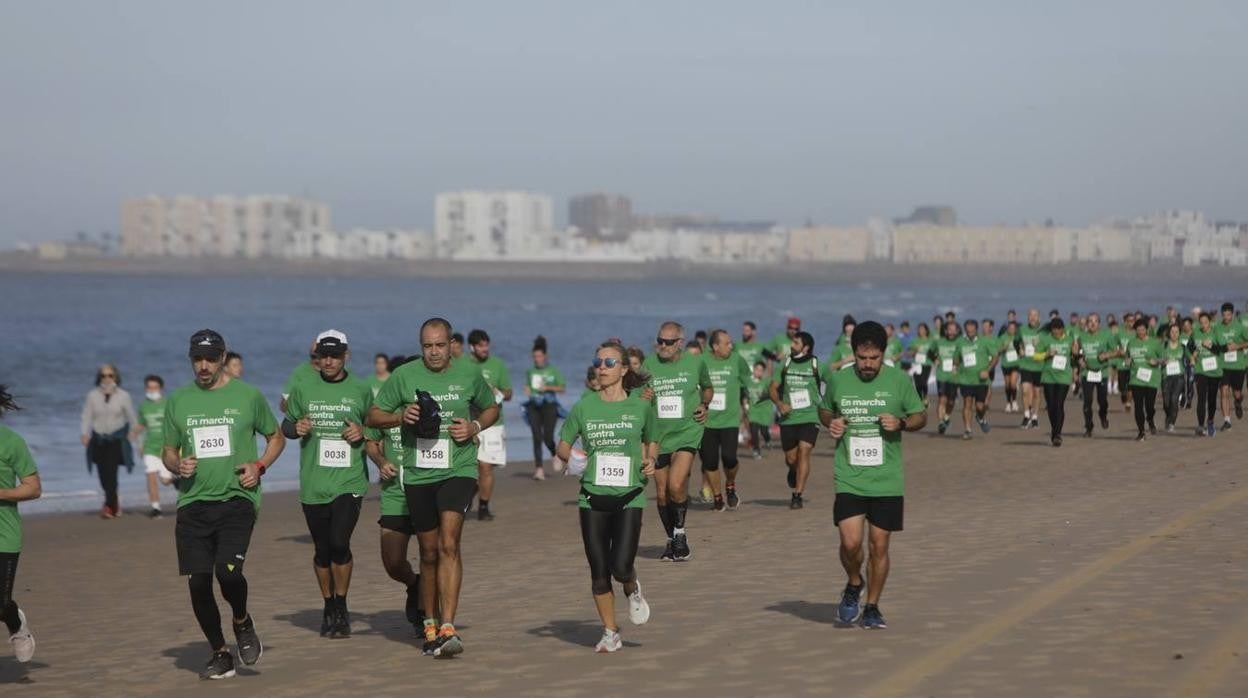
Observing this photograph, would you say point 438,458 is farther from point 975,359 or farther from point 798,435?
point 975,359

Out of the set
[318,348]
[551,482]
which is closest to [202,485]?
[318,348]

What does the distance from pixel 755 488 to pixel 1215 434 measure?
758 cm

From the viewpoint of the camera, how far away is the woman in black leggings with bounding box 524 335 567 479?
2003cm

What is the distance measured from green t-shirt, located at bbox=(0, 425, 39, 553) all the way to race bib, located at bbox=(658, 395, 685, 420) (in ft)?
19.0

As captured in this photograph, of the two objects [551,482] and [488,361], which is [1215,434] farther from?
[488,361]

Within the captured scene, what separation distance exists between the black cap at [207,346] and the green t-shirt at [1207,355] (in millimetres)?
16698

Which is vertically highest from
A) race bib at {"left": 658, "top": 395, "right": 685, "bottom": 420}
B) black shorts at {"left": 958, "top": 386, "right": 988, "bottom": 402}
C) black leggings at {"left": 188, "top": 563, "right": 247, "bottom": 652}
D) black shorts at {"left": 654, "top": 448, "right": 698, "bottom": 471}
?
race bib at {"left": 658, "top": 395, "right": 685, "bottom": 420}

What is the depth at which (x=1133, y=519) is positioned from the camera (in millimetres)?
14320

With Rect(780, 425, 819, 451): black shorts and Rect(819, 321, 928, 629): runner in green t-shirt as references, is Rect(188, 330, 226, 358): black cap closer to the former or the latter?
Rect(819, 321, 928, 629): runner in green t-shirt

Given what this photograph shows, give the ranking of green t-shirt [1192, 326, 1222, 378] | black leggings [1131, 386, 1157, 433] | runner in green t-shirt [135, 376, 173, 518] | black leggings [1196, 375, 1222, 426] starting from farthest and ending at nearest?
black leggings [1196, 375, 1222, 426] < green t-shirt [1192, 326, 1222, 378] < black leggings [1131, 386, 1157, 433] < runner in green t-shirt [135, 376, 173, 518]

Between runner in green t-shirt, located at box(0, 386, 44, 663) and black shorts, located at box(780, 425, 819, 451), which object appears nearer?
runner in green t-shirt, located at box(0, 386, 44, 663)

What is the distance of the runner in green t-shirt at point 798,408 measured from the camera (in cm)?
1659

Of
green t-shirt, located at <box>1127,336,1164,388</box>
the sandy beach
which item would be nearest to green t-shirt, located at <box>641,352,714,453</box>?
the sandy beach

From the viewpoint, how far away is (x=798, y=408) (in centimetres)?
1680
